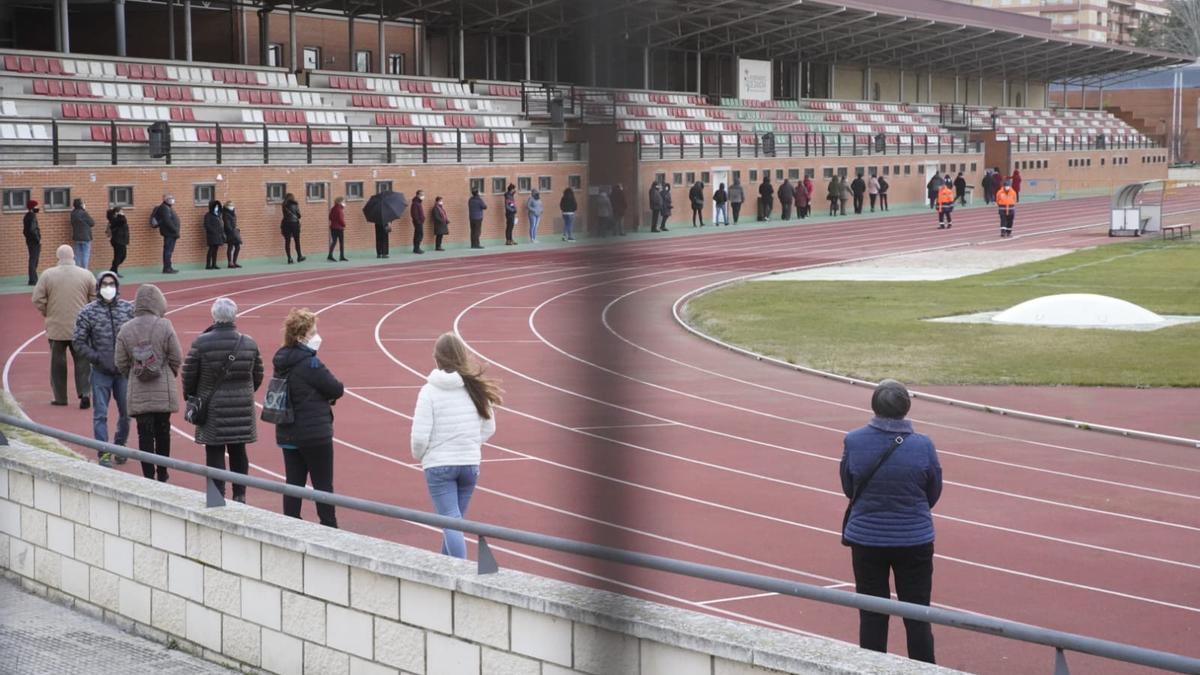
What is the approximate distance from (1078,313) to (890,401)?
1703cm

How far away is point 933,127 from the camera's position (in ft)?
229

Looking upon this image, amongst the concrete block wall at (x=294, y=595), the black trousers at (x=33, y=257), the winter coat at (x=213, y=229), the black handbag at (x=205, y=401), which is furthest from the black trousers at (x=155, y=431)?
the winter coat at (x=213, y=229)

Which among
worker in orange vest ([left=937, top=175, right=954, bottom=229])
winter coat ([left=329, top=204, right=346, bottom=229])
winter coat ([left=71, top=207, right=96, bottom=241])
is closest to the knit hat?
winter coat ([left=71, top=207, right=96, bottom=241])

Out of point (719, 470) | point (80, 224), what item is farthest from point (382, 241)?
point (719, 470)

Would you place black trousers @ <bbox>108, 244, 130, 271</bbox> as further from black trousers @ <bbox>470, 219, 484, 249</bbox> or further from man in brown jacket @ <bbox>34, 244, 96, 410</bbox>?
man in brown jacket @ <bbox>34, 244, 96, 410</bbox>

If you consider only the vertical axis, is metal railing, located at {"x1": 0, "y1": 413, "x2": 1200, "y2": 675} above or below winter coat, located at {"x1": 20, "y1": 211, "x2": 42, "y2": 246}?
below

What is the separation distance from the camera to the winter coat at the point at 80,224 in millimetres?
26141

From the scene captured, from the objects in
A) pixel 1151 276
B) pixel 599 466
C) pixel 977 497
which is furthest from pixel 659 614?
pixel 1151 276

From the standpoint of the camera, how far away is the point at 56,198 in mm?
27734

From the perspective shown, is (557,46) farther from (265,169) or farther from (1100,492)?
(265,169)

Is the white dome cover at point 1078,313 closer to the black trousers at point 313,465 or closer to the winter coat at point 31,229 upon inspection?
the black trousers at point 313,465

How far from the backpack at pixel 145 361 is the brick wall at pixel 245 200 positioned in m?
13.7

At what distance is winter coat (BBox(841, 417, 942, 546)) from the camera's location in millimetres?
6496

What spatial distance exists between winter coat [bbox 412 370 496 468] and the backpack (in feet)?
11.3
